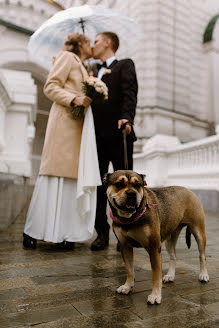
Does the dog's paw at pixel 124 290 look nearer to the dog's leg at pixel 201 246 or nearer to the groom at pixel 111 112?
the dog's leg at pixel 201 246

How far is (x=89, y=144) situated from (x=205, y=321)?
207 centimetres

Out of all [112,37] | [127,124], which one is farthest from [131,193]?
[112,37]

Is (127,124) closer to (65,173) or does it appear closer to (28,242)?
(65,173)

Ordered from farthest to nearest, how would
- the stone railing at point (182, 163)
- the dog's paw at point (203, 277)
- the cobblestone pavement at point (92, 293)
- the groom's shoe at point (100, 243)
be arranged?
the stone railing at point (182, 163)
the groom's shoe at point (100, 243)
the dog's paw at point (203, 277)
the cobblestone pavement at point (92, 293)

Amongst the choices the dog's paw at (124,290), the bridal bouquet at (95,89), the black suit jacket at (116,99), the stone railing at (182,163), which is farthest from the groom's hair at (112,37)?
the stone railing at (182,163)

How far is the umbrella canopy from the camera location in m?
3.80

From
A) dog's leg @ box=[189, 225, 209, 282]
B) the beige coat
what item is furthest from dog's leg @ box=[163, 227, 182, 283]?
the beige coat

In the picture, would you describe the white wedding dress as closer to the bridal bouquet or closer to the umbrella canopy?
the bridal bouquet

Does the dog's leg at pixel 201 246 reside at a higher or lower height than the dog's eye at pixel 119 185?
lower

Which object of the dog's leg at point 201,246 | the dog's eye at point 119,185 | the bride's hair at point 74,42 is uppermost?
the bride's hair at point 74,42

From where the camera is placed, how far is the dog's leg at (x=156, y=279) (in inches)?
69.5

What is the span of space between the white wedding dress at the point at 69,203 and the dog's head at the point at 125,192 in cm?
118

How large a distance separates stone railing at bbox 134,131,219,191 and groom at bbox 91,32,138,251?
3.94m

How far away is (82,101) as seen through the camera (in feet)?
10.3
